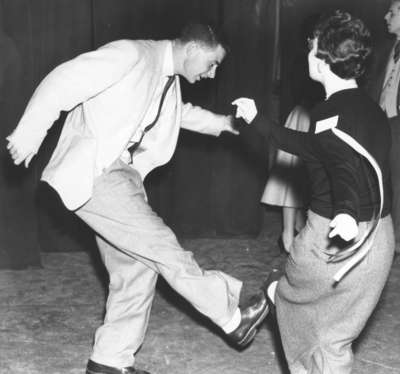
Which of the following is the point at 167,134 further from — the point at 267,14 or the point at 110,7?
the point at 267,14

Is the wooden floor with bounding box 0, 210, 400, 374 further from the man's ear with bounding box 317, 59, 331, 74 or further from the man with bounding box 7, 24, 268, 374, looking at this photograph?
the man's ear with bounding box 317, 59, 331, 74

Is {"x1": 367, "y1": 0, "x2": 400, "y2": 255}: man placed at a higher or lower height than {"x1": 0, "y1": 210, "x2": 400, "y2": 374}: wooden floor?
higher

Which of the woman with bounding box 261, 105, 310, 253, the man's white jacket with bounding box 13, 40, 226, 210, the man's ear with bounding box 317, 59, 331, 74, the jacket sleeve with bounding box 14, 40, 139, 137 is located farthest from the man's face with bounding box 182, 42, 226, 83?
the woman with bounding box 261, 105, 310, 253

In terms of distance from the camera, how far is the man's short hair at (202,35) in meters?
3.09

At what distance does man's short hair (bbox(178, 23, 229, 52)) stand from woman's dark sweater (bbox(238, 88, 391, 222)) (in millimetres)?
649

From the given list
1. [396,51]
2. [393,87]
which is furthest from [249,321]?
[396,51]

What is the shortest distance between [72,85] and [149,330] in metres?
1.44

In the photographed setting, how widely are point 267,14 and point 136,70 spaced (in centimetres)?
208

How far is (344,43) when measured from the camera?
2.49 meters

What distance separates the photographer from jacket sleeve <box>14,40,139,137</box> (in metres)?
2.86

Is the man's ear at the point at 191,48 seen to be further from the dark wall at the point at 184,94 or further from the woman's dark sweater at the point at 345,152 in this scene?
the dark wall at the point at 184,94

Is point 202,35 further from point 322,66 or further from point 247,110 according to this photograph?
point 322,66

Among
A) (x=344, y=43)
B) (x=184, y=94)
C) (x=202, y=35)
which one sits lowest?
(x=184, y=94)

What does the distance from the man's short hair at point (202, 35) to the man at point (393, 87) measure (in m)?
1.98
